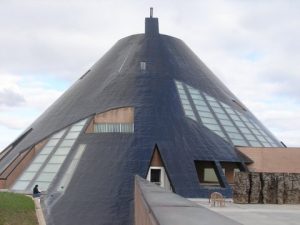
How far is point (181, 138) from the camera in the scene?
1147 inches

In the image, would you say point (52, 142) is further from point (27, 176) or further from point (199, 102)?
point (199, 102)

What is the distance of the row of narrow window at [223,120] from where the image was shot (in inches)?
1281

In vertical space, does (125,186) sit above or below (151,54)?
below

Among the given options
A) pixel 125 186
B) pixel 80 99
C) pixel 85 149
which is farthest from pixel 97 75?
pixel 125 186

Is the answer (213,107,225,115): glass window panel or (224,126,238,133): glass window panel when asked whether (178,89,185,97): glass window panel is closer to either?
(213,107,225,115): glass window panel

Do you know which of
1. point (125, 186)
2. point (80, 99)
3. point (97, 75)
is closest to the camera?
point (125, 186)

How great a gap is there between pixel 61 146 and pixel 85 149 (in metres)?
2.20

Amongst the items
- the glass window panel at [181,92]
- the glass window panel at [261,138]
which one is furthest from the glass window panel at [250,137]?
the glass window panel at [181,92]

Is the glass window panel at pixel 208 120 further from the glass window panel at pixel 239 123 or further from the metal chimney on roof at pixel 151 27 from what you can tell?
the metal chimney on roof at pixel 151 27

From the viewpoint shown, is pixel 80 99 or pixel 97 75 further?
pixel 97 75

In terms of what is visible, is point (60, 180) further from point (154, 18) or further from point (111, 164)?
point (154, 18)

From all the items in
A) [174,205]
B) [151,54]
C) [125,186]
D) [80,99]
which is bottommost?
[125,186]

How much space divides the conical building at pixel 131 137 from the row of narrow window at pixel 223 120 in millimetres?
101

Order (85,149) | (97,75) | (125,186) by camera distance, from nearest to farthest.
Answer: (125,186)
(85,149)
(97,75)
